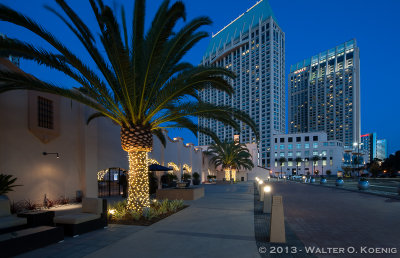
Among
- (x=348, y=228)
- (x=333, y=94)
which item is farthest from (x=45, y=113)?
(x=333, y=94)

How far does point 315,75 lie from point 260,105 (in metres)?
61.5

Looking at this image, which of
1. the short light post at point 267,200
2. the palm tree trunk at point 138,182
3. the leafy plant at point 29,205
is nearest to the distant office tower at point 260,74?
the short light post at point 267,200

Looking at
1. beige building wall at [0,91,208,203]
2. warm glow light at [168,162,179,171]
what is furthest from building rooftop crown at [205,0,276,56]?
beige building wall at [0,91,208,203]

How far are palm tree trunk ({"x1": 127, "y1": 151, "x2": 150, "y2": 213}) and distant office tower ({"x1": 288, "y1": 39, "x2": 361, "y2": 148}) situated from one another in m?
163

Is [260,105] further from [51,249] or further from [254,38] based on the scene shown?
[51,249]

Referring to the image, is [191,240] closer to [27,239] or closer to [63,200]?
[27,239]

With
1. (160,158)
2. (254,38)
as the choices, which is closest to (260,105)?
(254,38)

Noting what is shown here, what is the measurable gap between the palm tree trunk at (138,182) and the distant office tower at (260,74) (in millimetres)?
110384

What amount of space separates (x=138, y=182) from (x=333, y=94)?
167 m

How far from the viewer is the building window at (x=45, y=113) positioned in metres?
10.8

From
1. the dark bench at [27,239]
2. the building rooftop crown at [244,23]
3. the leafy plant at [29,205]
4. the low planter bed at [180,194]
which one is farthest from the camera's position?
the building rooftop crown at [244,23]

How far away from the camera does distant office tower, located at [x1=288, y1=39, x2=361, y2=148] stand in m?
142

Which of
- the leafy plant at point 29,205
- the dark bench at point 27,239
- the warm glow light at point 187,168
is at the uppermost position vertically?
the dark bench at point 27,239

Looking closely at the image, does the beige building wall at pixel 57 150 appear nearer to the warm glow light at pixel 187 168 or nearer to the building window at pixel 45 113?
the building window at pixel 45 113
